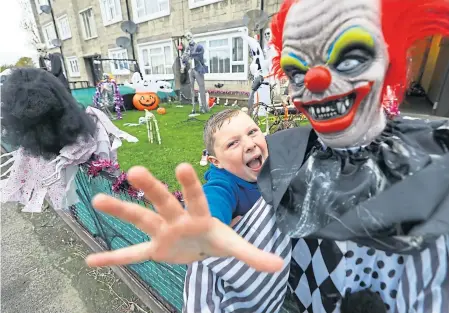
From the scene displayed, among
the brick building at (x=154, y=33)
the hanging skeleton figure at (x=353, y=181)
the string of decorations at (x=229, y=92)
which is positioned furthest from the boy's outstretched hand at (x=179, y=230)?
the string of decorations at (x=229, y=92)

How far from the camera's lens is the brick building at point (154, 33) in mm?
8133

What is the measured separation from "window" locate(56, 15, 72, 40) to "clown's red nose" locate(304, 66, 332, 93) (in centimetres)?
1863

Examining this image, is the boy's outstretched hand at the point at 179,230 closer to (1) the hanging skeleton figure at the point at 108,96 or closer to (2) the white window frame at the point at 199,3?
(1) the hanging skeleton figure at the point at 108,96

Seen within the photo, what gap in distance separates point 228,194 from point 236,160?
14 centimetres

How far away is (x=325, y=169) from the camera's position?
63cm

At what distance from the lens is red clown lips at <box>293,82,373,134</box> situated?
0.55 metres

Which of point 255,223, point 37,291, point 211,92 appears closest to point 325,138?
point 255,223

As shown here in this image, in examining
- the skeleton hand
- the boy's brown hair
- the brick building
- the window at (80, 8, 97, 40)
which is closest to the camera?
the boy's brown hair

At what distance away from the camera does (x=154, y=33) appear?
34.4 feet

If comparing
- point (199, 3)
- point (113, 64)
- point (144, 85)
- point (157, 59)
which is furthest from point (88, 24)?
point (144, 85)

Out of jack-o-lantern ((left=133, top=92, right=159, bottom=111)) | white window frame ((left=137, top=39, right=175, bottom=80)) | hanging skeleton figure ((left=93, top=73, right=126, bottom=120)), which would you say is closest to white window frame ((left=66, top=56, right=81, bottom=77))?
white window frame ((left=137, top=39, right=175, bottom=80))

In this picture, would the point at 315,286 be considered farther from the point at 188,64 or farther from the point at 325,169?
the point at 188,64

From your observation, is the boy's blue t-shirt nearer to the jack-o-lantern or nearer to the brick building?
the brick building

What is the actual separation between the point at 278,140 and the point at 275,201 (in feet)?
0.64
